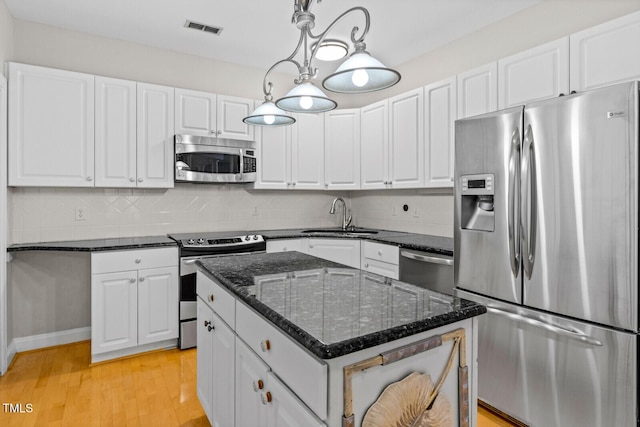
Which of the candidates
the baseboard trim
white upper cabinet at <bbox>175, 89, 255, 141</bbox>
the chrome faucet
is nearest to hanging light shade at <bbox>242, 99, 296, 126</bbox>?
white upper cabinet at <bbox>175, 89, 255, 141</bbox>

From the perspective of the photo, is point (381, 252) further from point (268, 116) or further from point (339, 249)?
point (268, 116)

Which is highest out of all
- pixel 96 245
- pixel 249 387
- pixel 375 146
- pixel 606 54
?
pixel 606 54

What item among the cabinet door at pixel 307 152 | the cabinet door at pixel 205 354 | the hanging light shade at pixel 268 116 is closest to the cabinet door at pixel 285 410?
the cabinet door at pixel 205 354

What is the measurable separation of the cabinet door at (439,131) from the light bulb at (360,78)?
67.8 inches

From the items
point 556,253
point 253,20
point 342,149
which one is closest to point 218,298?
point 556,253

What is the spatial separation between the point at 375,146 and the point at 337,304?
113 inches

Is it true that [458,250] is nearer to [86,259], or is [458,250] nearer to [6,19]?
[86,259]

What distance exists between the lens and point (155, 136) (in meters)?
3.42

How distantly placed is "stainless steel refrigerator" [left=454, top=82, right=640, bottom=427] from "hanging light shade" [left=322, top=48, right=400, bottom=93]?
2.89ft

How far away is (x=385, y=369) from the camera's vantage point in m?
1.09

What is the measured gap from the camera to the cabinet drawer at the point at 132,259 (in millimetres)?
2893

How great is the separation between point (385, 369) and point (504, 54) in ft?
9.75

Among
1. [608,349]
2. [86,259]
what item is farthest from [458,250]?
[86,259]

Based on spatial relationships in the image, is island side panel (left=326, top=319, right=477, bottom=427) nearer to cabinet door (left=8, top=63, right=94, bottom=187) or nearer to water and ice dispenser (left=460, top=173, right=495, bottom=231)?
water and ice dispenser (left=460, top=173, right=495, bottom=231)
